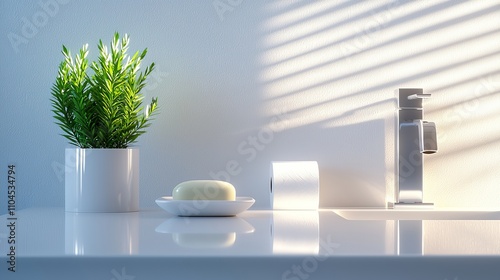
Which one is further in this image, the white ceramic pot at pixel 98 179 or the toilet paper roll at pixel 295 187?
the toilet paper roll at pixel 295 187

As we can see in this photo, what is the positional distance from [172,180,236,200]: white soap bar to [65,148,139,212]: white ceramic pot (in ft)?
0.47

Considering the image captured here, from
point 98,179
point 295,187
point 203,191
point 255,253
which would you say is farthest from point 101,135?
point 255,253

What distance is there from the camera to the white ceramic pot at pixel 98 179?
4.78 ft

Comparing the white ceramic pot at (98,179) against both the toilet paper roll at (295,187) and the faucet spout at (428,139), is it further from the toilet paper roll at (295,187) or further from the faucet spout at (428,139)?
the faucet spout at (428,139)

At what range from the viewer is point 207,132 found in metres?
1.72

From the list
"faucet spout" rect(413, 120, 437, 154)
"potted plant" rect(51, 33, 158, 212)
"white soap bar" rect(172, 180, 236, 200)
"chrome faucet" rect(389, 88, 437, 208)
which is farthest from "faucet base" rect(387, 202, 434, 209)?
"potted plant" rect(51, 33, 158, 212)

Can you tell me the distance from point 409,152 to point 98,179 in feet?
2.46

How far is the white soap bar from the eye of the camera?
140cm

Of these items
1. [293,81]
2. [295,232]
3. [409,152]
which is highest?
[293,81]

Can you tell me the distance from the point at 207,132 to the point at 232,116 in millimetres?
74

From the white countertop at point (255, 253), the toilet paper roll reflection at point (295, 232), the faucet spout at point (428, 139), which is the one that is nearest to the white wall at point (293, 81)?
the faucet spout at point (428, 139)

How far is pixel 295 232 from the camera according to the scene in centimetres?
109

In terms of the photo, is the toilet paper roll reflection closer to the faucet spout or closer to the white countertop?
the white countertop

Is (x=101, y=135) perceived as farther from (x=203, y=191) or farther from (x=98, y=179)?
(x=203, y=191)
